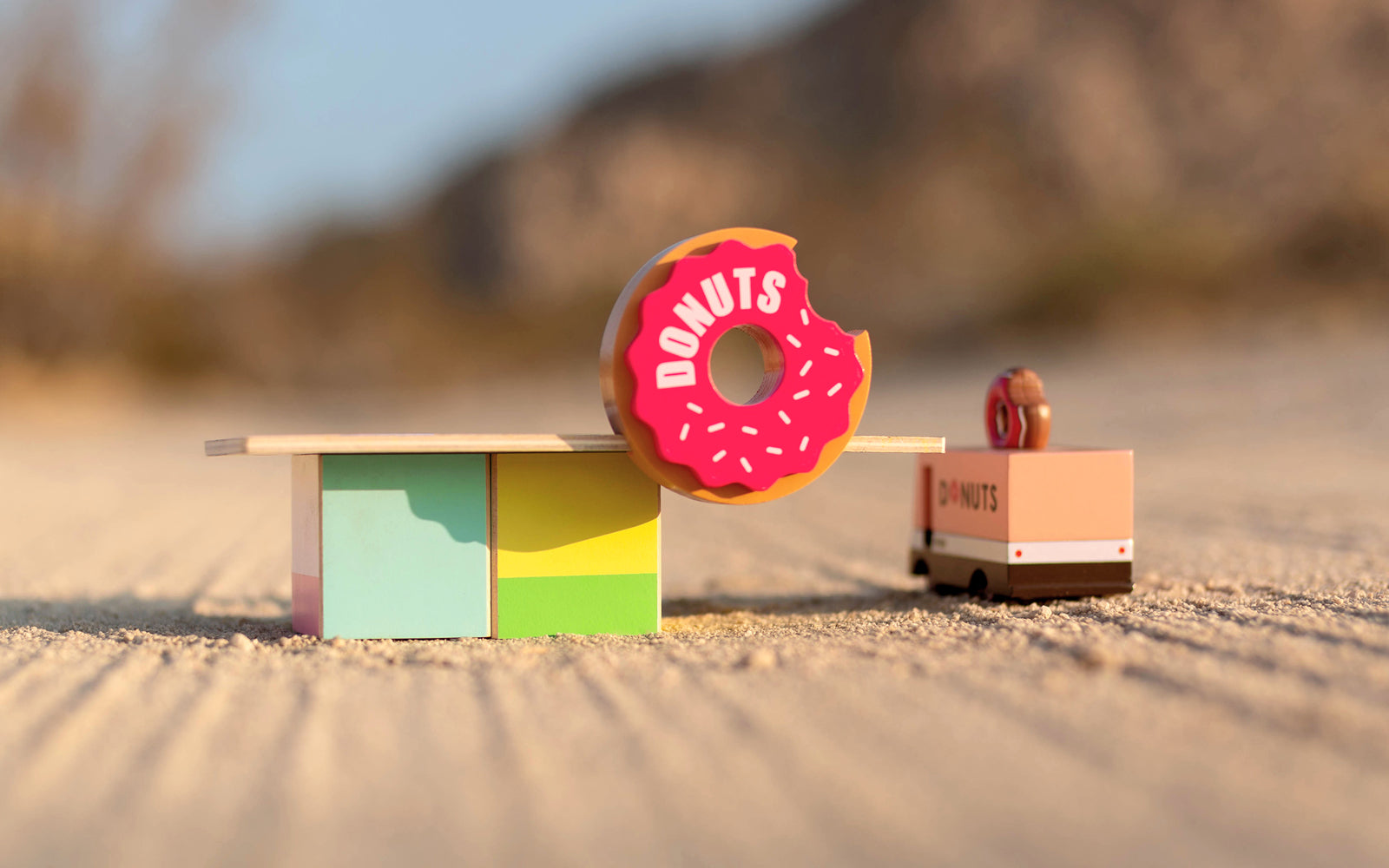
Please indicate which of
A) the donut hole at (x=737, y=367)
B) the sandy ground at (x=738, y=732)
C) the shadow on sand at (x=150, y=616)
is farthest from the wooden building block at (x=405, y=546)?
the donut hole at (x=737, y=367)

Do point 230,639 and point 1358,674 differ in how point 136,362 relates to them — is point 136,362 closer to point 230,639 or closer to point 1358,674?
point 230,639

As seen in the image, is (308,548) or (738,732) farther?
(308,548)

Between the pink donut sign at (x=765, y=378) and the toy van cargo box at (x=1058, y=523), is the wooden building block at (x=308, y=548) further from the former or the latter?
the toy van cargo box at (x=1058, y=523)

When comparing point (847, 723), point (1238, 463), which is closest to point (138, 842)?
point (847, 723)

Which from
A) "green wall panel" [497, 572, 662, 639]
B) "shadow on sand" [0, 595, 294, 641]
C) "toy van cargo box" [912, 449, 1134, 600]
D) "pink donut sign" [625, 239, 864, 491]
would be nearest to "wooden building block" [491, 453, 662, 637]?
"green wall panel" [497, 572, 662, 639]

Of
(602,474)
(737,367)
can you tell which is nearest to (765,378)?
(602,474)

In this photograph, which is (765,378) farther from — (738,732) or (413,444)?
(738,732)

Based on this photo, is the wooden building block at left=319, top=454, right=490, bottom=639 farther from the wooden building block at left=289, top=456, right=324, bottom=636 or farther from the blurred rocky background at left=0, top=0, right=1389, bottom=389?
the blurred rocky background at left=0, top=0, right=1389, bottom=389
